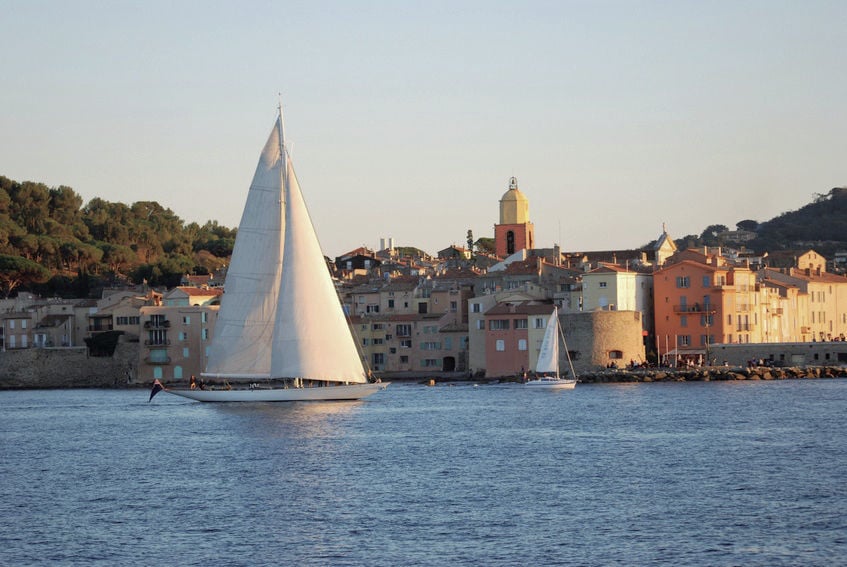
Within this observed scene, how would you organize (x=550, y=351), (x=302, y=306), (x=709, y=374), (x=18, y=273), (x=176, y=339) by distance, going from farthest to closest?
Answer: (x=18, y=273) → (x=176, y=339) → (x=709, y=374) → (x=550, y=351) → (x=302, y=306)

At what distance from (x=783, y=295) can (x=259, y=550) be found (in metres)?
61.7

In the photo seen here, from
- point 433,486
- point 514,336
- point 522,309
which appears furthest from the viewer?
point 522,309

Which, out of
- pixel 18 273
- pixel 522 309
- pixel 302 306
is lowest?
pixel 302 306

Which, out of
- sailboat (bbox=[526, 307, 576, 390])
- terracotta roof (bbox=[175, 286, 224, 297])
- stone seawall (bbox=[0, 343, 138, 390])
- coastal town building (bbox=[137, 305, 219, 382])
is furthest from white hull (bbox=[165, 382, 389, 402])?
stone seawall (bbox=[0, 343, 138, 390])

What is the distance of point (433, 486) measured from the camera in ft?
101

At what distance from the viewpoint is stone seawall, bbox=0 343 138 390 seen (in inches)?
3280

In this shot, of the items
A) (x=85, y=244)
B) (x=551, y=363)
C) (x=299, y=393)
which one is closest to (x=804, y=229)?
(x=85, y=244)

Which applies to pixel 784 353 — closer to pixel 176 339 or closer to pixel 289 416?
pixel 176 339

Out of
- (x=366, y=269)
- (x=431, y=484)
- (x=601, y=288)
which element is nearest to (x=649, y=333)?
(x=601, y=288)

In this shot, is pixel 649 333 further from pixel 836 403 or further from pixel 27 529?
pixel 27 529

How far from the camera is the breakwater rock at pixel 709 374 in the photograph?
227 ft

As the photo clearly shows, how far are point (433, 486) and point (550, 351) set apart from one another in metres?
36.5

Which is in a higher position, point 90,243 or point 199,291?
point 90,243

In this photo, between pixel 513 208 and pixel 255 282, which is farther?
pixel 513 208
